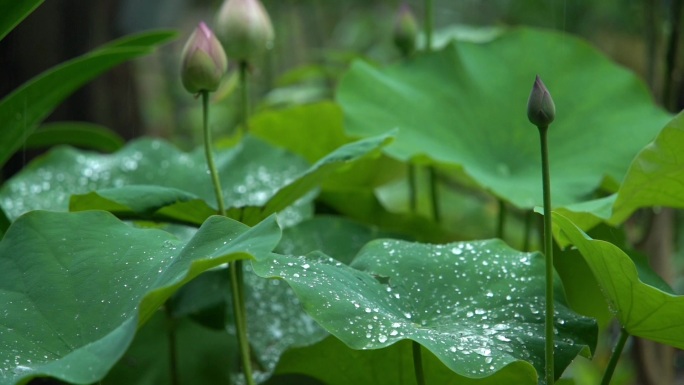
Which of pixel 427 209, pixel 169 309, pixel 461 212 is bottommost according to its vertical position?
pixel 461 212

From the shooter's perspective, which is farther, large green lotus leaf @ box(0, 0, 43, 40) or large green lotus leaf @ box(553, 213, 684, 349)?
large green lotus leaf @ box(0, 0, 43, 40)

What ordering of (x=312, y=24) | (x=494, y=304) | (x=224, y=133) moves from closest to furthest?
(x=494, y=304)
(x=224, y=133)
(x=312, y=24)

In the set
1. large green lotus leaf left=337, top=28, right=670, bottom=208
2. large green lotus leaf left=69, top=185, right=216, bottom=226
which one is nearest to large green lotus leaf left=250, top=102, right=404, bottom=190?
large green lotus leaf left=337, top=28, right=670, bottom=208

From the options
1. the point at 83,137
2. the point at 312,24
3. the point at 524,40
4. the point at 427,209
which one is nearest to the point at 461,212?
the point at 427,209

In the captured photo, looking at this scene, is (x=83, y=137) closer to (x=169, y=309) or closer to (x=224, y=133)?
(x=169, y=309)

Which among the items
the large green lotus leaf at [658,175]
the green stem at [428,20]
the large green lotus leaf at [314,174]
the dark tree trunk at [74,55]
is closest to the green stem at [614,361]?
the large green lotus leaf at [658,175]

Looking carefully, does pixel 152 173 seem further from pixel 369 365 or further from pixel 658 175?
pixel 658 175

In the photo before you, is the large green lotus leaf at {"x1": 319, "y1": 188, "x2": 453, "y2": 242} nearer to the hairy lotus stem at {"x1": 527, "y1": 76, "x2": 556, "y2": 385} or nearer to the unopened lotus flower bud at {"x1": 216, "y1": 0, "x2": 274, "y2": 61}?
the unopened lotus flower bud at {"x1": 216, "y1": 0, "x2": 274, "y2": 61}
